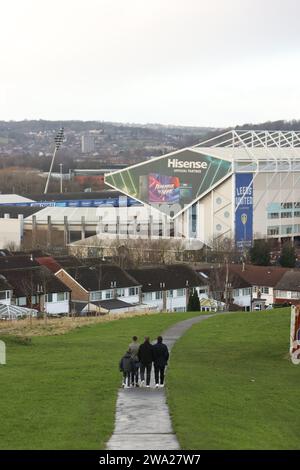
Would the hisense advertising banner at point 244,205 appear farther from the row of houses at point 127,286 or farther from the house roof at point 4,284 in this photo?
the house roof at point 4,284

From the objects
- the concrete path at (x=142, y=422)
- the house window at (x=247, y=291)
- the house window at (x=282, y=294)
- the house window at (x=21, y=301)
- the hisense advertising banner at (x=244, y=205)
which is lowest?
the house window at (x=282, y=294)

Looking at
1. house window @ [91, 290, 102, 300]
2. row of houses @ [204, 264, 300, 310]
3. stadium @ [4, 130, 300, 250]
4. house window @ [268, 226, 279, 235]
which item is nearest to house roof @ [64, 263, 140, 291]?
house window @ [91, 290, 102, 300]

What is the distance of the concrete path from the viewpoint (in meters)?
14.4

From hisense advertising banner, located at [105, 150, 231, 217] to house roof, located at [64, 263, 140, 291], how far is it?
151ft

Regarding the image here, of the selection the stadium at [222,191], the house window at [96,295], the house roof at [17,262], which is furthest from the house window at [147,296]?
the stadium at [222,191]

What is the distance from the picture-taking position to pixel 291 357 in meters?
24.9

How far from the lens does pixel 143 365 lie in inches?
796

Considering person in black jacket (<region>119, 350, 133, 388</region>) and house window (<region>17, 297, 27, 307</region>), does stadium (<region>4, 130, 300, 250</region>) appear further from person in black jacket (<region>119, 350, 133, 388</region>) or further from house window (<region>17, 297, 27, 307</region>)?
person in black jacket (<region>119, 350, 133, 388</region>)

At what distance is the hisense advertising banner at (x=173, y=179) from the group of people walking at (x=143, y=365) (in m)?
86.3

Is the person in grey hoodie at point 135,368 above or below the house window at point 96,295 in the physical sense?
above

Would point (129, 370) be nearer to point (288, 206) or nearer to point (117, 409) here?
point (117, 409)

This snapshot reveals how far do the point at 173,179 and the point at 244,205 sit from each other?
27.7 ft

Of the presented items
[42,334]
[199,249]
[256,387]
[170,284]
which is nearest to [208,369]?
[256,387]

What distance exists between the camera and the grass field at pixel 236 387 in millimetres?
15367
